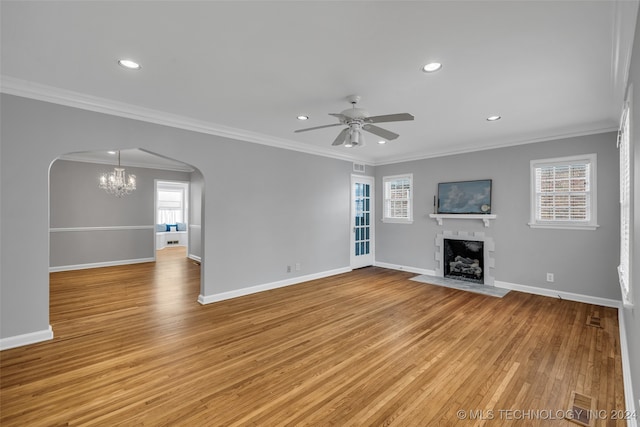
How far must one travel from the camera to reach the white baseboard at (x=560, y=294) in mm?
4222

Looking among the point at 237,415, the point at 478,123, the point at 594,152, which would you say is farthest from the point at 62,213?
the point at 594,152

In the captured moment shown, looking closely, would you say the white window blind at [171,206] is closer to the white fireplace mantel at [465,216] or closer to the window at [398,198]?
the window at [398,198]

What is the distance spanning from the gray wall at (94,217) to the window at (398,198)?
624 cm

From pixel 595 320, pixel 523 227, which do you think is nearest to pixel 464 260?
pixel 523 227

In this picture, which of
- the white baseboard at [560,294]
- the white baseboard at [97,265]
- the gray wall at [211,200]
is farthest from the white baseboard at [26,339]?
the white baseboard at [560,294]

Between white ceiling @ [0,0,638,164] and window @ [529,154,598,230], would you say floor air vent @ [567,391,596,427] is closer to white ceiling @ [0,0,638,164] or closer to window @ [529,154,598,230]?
white ceiling @ [0,0,638,164]

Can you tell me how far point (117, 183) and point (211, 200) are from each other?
3.85m

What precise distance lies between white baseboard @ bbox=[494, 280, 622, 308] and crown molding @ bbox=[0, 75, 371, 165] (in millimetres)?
4668

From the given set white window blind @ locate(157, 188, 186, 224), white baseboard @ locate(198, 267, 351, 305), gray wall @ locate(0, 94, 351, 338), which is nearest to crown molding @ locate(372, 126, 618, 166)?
gray wall @ locate(0, 94, 351, 338)

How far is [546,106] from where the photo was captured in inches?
139

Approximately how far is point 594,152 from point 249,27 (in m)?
5.22

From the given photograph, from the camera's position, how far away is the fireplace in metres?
5.55

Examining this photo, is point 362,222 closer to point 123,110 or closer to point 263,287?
point 263,287

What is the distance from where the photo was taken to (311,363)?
8.77 ft
